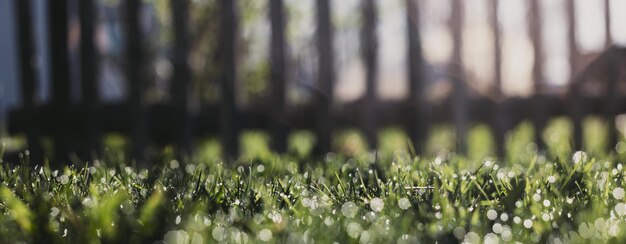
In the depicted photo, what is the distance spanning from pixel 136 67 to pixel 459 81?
1.61 m

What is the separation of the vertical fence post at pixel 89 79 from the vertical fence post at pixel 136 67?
18 centimetres

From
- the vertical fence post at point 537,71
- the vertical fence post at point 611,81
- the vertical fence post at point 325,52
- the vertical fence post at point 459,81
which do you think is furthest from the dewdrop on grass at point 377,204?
the vertical fence post at point 611,81

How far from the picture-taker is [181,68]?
159 inches

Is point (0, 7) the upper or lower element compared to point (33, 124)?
upper

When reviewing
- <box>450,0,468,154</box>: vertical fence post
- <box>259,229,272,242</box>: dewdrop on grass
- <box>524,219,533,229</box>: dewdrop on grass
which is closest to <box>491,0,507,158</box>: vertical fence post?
<box>450,0,468,154</box>: vertical fence post

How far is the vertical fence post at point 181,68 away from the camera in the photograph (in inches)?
158

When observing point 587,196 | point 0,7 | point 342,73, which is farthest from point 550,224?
point 0,7

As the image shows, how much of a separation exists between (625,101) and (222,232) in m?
3.89

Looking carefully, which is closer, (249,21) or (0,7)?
(249,21)

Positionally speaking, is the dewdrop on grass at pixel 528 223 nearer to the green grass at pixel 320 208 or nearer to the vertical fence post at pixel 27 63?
the green grass at pixel 320 208

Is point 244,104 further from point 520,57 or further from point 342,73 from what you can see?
point 520,57

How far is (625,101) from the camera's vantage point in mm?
4785

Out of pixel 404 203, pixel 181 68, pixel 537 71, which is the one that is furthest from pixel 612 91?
pixel 404 203

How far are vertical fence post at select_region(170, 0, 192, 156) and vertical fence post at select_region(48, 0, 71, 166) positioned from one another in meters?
0.54
